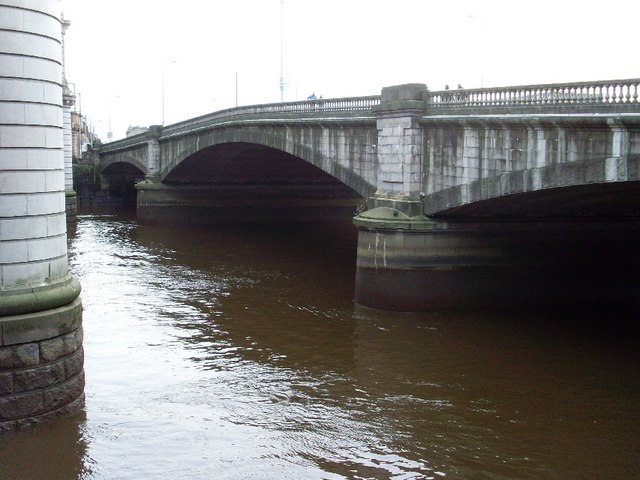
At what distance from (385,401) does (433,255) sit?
21.8ft

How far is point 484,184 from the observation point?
17.8 metres

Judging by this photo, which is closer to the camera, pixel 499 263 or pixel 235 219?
pixel 499 263

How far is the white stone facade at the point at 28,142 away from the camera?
1031cm

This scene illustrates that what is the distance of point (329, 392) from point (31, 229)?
232 inches

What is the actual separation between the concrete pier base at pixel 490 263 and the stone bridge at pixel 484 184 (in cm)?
3

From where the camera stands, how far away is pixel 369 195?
22297mm

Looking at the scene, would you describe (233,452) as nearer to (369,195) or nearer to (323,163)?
(369,195)

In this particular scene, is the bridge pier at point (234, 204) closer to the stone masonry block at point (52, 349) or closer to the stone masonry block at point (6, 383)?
the stone masonry block at point (52, 349)

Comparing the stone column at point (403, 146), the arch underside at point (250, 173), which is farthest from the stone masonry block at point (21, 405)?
the arch underside at point (250, 173)

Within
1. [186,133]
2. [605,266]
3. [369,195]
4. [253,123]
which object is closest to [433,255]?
[369,195]

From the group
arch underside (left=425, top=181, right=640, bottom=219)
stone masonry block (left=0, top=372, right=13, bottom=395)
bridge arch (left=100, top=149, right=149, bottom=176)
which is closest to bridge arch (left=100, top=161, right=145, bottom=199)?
bridge arch (left=100, top=149, right=149, bottom=176)

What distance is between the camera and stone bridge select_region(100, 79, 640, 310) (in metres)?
15.0

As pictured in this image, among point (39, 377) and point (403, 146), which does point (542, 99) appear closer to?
point (403, 146)

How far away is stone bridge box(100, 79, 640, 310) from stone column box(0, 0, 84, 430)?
9.63 meters
